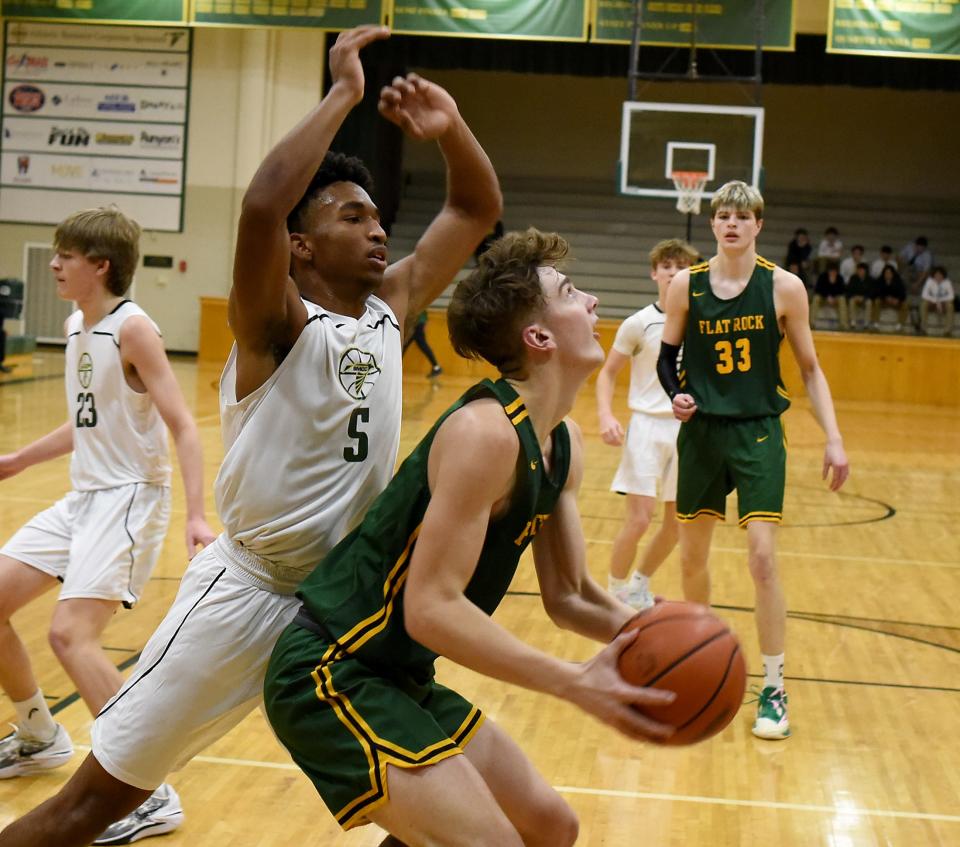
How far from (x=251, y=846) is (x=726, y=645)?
1.76 m

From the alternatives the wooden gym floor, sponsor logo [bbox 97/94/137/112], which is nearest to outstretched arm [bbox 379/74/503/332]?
the wooden gym floor

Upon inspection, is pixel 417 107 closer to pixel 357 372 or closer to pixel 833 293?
pixel 357 372

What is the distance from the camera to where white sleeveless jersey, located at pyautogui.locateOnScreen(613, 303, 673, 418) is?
6.62m

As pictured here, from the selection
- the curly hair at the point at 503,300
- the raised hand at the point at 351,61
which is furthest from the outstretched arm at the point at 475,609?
the raised hand at the point at 351,61

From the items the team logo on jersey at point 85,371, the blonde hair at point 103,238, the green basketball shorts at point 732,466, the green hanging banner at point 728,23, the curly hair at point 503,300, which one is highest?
the green hanging banner at point 728,23

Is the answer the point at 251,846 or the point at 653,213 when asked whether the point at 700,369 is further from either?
the point at 653,213

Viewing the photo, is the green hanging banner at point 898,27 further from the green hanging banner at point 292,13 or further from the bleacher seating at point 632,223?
the bleacher seating at point 632,223

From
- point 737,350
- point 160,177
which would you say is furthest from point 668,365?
point 160,177

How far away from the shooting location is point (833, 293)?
66.5ft

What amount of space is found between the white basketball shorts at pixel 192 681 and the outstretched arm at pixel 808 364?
2.78 m

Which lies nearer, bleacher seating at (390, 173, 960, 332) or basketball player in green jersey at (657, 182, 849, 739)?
basketball player in green jersey at (657, 182, 849, 739)

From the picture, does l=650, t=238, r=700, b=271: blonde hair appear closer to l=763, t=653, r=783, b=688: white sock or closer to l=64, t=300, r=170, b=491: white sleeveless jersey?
l=763, t=653, r=783, b=688: white sock

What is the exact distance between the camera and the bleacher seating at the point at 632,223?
22031mm

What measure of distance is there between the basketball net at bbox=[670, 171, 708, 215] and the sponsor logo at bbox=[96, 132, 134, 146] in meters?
9.32
